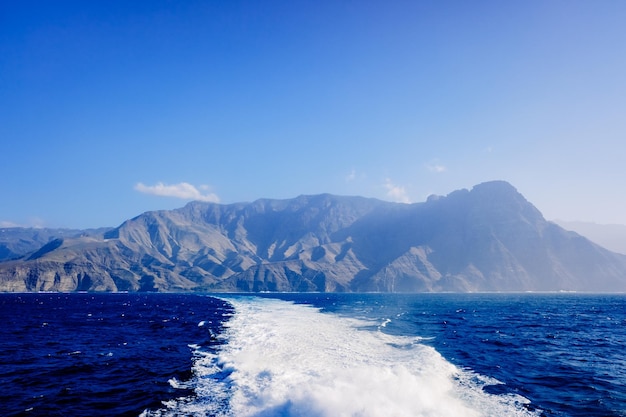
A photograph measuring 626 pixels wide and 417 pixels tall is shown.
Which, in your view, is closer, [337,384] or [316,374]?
[337,384]

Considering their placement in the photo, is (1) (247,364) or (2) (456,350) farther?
(2) (456,350)

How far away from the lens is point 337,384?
2562 cm

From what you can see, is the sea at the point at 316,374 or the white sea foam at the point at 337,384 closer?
the white sea foam at the point at 337,384

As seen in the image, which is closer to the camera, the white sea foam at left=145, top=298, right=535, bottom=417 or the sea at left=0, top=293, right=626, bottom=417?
the white sea foam at left=145, top=298, right=535, bottom=417

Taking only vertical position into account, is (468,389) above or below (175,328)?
above

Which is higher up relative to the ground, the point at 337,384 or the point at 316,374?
the point at 337,384

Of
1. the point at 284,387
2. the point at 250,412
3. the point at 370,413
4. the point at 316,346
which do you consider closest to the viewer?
the point at 370,413

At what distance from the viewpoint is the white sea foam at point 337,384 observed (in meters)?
23.0

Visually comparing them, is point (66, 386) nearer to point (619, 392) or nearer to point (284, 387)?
point (284, 387)

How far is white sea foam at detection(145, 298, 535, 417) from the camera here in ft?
75.5

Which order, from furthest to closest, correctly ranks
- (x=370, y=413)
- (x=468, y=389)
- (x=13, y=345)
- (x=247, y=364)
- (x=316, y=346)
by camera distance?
1. (x=13, y=345)
2. (x=316, y=346)
3. (x=247, y=364)
4. (x=468, y=389)
5. (x=370, y=413)

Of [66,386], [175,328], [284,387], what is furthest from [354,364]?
[175,328]

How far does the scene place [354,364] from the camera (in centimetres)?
3303

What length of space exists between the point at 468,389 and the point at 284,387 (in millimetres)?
13885
